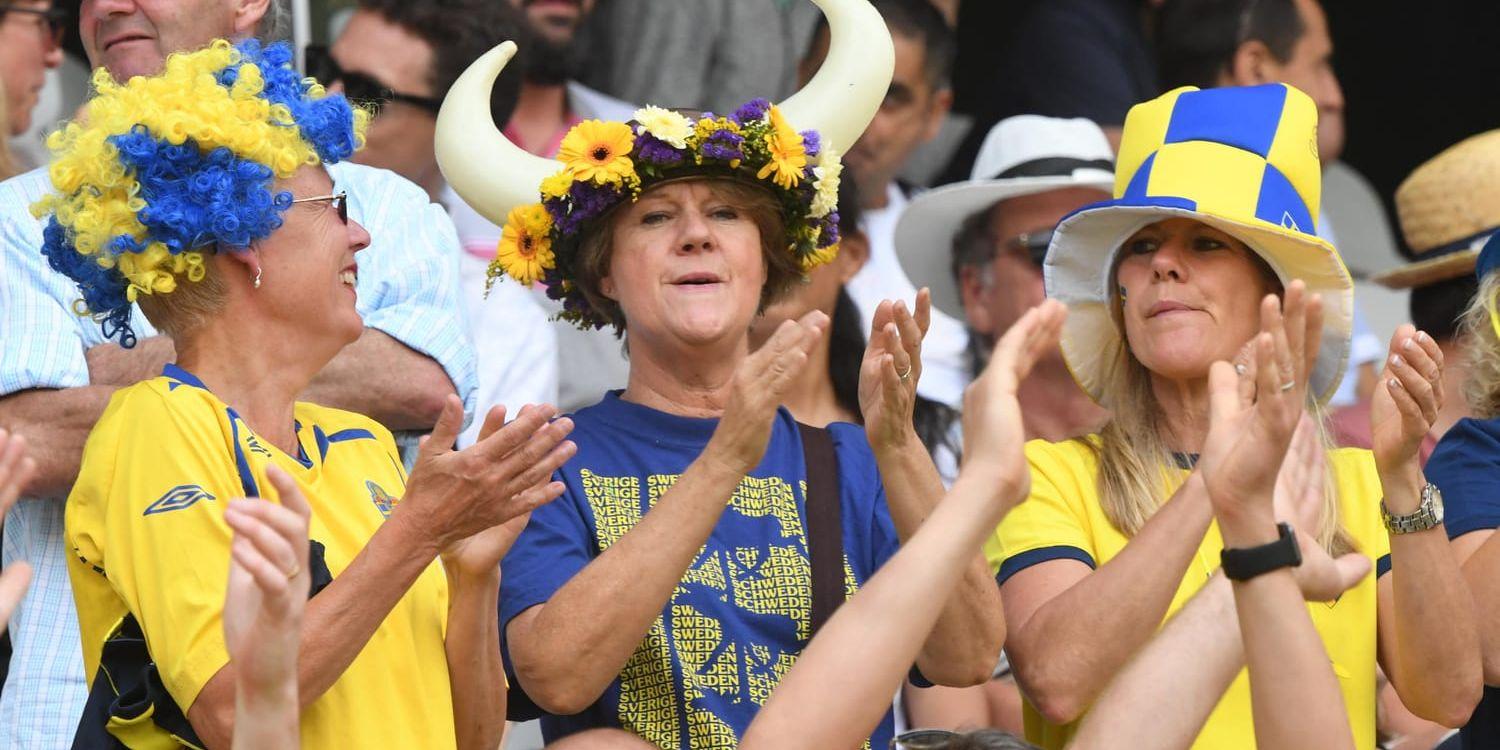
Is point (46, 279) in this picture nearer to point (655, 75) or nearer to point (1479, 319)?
point (655, 75)

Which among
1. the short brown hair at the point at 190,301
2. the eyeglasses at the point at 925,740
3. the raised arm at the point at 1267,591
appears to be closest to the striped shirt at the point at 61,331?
the short brown hair at the point at 190,301

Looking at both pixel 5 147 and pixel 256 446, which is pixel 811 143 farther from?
pixel 5 147

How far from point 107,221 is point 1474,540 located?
2.51 meters

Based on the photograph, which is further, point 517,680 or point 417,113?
point 417,113

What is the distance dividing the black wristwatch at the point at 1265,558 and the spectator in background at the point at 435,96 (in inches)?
106

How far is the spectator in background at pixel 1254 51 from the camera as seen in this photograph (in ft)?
21.9

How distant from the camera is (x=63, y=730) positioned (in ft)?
12.3

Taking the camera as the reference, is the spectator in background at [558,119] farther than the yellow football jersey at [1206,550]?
Yes

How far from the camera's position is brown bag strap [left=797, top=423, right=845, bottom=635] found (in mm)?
3715

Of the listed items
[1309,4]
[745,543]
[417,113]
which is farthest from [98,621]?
[1309,4]

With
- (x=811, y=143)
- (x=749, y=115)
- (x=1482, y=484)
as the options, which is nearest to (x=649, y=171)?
(x=749, y=115)

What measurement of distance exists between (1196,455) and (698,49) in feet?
8.23

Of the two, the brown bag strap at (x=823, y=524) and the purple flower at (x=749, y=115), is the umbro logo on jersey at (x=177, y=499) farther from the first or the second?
the purple flower at (x=749, y=115)

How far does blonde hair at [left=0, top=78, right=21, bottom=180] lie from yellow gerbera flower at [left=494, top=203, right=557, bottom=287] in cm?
156
